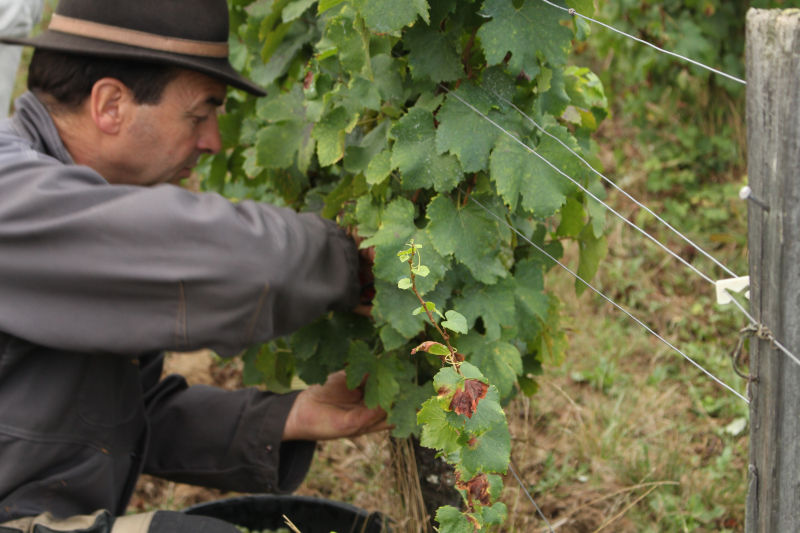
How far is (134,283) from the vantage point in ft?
5.05

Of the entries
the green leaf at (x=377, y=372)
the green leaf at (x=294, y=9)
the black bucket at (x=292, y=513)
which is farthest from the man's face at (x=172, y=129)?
the black bucket at (x=292, y=513)

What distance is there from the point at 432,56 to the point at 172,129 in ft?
2.47

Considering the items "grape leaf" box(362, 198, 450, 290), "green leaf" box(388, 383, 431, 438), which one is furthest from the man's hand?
"grape leaf" box(362, 198, 450, 290)

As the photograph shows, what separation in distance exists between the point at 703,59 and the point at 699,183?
2.47 ft

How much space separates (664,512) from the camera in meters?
2.59

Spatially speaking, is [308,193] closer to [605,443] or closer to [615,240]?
[605,443]

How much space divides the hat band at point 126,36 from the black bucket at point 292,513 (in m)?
1.36

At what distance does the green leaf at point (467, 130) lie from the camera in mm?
1521

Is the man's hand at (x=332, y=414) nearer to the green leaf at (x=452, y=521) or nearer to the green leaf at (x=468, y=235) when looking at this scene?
the green leaf at (x=468, y=235)

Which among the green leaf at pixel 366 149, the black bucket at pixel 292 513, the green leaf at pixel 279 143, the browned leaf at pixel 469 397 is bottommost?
the black bucket at pixel 292 513

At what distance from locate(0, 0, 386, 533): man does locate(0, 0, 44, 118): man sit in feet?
4.46

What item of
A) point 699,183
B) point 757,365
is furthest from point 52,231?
point 699,183

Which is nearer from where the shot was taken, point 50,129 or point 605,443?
point 50,129

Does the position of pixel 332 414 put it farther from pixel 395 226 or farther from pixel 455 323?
pixel 455 323
